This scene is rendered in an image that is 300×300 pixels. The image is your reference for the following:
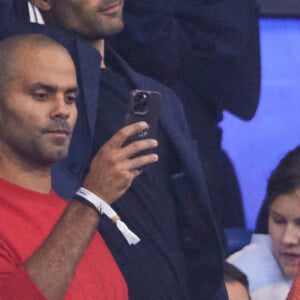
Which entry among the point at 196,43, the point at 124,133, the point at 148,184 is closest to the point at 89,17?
the point at 148,184

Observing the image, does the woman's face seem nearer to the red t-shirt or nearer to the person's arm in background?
the person's arm in background

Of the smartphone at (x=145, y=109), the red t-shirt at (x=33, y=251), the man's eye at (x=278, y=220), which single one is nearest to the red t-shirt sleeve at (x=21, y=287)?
the red t-shirt at (x=33, y=251)

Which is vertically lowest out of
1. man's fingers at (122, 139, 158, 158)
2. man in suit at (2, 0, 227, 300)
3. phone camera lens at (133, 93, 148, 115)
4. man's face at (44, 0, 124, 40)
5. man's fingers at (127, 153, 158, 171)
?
man in suit at (2, 0, 227, 300)

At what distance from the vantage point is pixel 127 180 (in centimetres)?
187

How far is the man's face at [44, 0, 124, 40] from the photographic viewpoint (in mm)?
2430

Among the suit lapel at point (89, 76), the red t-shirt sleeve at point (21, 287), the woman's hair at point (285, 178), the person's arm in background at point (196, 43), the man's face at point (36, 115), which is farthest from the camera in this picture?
the woman's hair at point (285, 178)

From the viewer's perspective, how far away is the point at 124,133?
1.87 metres

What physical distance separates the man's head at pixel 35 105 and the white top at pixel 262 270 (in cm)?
98

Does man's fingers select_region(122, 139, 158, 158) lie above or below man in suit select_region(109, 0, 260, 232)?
above

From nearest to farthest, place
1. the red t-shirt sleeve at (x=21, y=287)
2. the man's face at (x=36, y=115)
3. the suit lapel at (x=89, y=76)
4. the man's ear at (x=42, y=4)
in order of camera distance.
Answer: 1. the red t-shirt sleeve at (x=21, y=287)
2. the man's face at (x=36, y=115)
3. the suit lapel at (x=89, y=76)
4. the man's ear at (x=42, y=4)

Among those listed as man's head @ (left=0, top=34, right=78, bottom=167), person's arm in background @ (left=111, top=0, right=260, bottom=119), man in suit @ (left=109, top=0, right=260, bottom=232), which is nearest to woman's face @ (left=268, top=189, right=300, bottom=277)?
man in suit @ (left=109, top=0, right=260, bottom=232)

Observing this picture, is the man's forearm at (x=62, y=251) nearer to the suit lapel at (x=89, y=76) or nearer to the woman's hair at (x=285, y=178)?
the suit lapel at (x=89, y=76)

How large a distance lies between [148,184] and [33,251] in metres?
0.58

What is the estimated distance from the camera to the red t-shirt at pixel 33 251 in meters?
1.80
